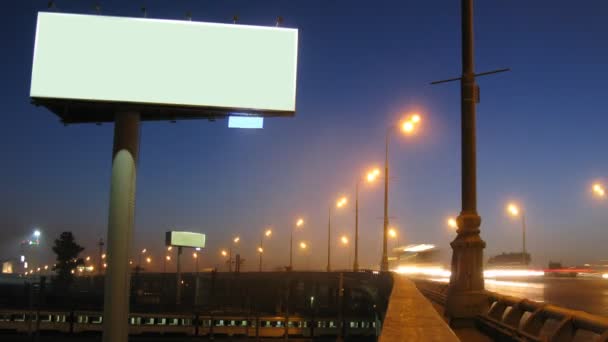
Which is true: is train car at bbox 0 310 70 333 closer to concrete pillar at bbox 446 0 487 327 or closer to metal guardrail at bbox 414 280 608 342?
concrete pillar at bbox 446 0 487 327

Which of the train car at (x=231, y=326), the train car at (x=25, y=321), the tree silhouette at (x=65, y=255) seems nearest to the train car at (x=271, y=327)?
the train car at (x=231, y=326)

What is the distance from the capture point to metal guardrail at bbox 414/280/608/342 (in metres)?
6.17

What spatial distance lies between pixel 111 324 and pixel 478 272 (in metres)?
10.8

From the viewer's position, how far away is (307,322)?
73375mm

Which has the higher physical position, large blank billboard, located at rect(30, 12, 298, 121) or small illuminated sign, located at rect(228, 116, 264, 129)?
large blank billboard, located at rect(30, 12, 298, 121)

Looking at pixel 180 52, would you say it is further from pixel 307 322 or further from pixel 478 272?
pixel 307 322

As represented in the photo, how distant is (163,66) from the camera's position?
19375mm

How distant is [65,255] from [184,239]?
196 ft

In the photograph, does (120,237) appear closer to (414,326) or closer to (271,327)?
(414,326)

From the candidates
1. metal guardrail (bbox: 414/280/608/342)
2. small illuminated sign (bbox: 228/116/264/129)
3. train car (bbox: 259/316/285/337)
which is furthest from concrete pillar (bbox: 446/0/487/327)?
train car (bbox: 259/316/285/337)

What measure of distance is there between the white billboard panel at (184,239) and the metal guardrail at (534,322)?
9072 centimetres

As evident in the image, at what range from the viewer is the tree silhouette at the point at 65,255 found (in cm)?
14575

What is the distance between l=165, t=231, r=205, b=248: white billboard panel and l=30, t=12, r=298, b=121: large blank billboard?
81383 mm

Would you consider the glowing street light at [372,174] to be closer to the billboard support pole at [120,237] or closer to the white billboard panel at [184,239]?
the billboard support pole at [120,237]
